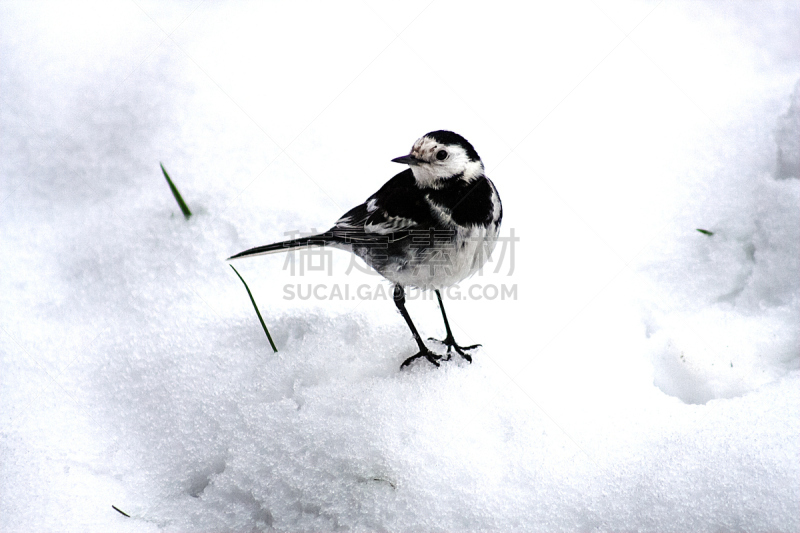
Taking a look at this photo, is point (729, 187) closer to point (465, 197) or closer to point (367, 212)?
point (465, 197)

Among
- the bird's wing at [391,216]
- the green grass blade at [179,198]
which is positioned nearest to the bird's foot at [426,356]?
the bird's wing at [391,216]

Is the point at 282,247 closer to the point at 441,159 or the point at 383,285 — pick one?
the point at 383,285

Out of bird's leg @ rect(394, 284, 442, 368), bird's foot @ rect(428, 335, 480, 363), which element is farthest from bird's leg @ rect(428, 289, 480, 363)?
bird's leg @ rect(394, 284, 442, 368)

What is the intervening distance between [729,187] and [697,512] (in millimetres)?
2122

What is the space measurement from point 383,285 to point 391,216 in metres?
0.67

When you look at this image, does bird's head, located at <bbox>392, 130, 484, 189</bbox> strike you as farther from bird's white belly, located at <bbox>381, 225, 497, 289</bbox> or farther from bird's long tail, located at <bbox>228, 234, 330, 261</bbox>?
bird's long tail, located at <bbox>228, 234, 330, 261</bbox>

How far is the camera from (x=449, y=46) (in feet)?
14.3

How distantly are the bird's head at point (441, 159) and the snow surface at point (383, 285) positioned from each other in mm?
845

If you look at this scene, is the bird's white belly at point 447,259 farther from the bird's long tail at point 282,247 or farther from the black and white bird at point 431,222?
the bird's long tail at point 282,247

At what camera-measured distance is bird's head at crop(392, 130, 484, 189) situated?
259cm

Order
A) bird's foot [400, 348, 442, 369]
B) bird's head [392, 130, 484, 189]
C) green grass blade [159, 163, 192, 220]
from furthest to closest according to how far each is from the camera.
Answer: green grass blade [159, 163, 192, 220], bird's foot [400, 348, 442, 369], bird's head [392, 130, 484, 189]

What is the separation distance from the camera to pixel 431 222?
8.63 feet

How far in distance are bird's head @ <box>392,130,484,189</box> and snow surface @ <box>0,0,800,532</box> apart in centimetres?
85

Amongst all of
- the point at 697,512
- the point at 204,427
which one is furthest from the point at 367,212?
the point at 697,512
